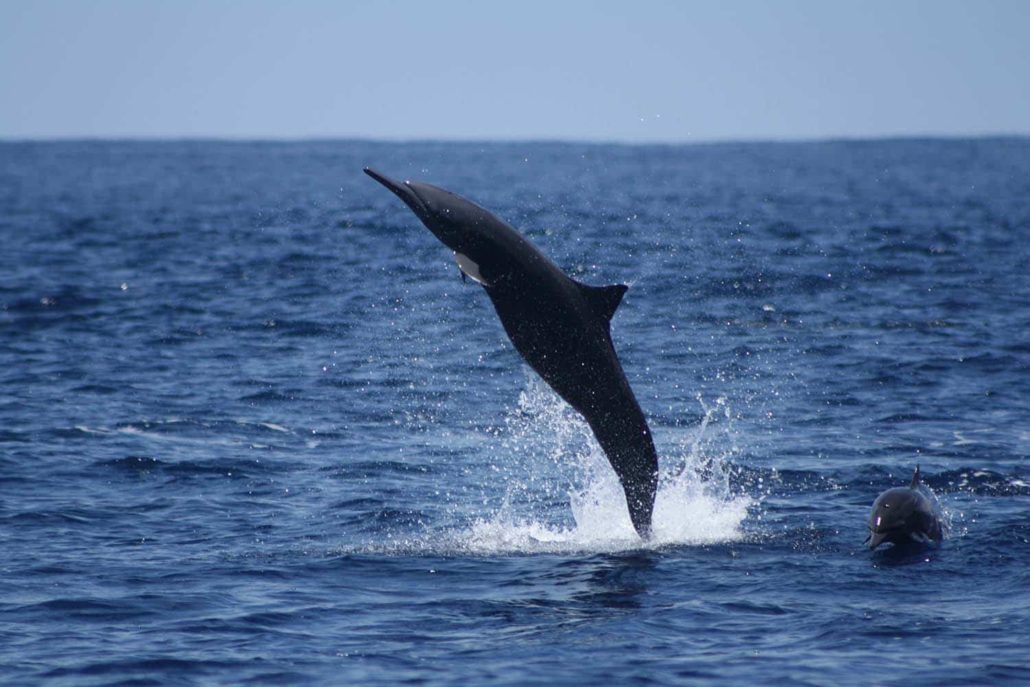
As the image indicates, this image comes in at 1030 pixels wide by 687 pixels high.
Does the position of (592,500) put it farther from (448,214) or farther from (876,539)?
(448,214)

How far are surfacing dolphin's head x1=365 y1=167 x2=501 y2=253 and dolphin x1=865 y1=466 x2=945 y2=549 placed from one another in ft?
19.2

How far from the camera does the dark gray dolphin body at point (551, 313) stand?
43.5ft

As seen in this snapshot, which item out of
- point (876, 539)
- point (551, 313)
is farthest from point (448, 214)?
point (876, 539)

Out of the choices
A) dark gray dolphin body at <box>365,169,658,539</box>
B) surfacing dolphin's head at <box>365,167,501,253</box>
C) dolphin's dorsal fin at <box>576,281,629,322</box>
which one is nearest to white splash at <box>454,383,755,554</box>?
dark gray dolphin body at <box>365,169,658,539</box>

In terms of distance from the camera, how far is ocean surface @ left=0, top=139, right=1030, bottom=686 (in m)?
13.4

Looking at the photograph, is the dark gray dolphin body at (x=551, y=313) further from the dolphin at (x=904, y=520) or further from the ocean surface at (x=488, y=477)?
the dolphin at (x=904, y=520)

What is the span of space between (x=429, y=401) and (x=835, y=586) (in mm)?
11160

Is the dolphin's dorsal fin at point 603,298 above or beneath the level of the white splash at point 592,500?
above

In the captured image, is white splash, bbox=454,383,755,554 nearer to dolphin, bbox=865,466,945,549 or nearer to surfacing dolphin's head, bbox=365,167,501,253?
dolphin, bbox=865,466,945,549

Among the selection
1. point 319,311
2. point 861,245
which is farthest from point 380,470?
point 861,245

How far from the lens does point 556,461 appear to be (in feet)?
71.4

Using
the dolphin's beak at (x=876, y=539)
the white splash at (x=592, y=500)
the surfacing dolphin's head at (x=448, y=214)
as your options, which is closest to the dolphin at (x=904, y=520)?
the dolphin's beak at (x=876, y=539)

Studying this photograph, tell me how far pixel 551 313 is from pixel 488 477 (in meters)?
7.05

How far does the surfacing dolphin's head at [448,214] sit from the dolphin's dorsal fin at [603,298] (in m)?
1.18
